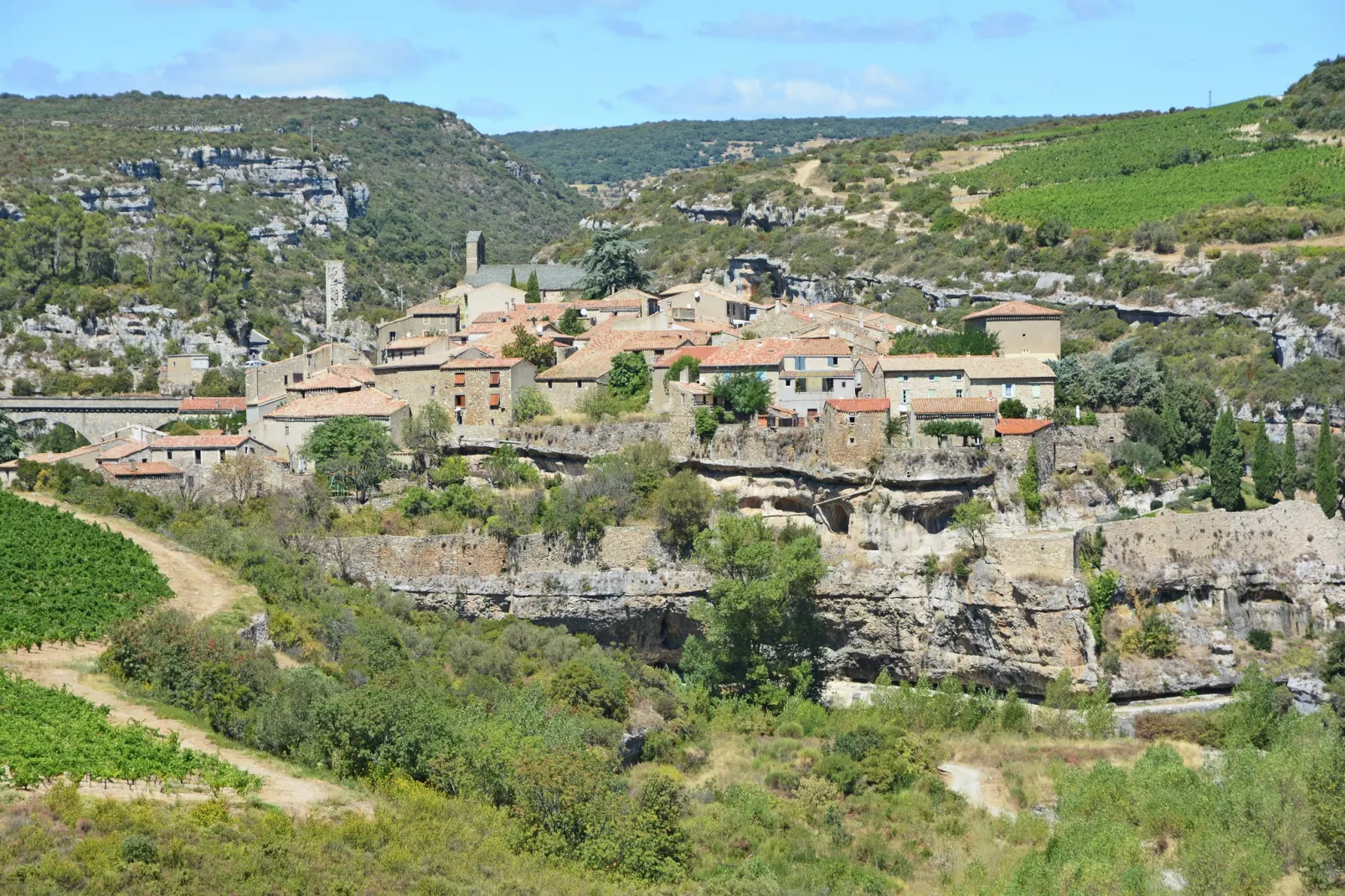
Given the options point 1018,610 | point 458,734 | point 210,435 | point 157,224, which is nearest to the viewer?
point 458,734

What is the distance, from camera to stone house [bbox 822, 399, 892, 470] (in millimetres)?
51625

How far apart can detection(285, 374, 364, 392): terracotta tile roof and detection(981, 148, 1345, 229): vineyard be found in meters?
47.8

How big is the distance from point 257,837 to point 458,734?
8926 millimetres

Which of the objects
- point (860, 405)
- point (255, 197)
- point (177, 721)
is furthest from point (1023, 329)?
point (255, 197)

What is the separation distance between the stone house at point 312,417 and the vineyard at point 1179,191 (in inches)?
1933

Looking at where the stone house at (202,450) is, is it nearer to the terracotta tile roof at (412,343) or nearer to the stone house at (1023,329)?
the terracotta tile roof at (412,343)

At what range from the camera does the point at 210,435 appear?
5981cm

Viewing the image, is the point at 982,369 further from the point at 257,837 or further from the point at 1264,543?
the point at 257,837

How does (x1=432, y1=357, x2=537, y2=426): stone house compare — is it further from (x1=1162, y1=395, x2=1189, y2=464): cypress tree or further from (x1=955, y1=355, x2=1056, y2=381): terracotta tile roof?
(x1=1162, y1=395, x2=1189, y2=464): cypress tree

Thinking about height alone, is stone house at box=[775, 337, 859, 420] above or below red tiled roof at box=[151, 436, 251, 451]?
above

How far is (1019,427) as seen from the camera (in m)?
52.5

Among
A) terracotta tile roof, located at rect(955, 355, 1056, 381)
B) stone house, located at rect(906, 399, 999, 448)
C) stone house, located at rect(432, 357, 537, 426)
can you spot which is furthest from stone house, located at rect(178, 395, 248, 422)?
terracotta tile roof, located at rect(955, 355, 1056, 381)

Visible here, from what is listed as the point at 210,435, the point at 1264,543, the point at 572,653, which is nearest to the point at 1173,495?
the point at 1264,543

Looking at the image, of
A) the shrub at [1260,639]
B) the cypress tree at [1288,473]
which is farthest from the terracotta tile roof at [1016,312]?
the shrub at [1260,639]
